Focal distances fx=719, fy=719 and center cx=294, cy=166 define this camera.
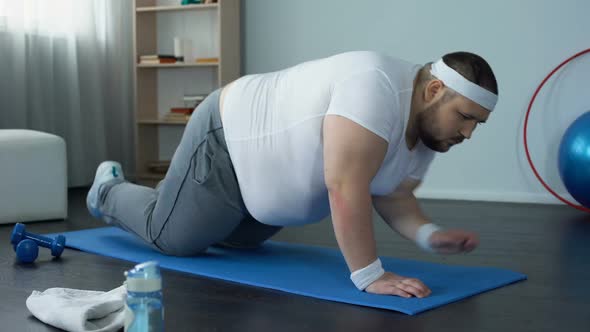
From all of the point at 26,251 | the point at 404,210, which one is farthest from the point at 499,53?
the point at 26,251

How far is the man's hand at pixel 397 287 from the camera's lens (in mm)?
1730

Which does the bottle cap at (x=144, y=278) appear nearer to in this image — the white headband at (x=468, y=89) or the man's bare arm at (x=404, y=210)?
the white headband at (x=468, y=89)

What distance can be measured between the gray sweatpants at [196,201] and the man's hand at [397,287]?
0.51m

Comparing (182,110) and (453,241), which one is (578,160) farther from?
(182,110)

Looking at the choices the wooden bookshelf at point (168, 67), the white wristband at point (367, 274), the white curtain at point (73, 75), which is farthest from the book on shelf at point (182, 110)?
the white wristband at point (367, 274)

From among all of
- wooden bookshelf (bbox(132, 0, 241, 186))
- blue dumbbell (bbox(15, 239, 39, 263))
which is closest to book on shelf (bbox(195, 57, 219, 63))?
wooden bookshelf (bbox(132, 0, 241, 186))

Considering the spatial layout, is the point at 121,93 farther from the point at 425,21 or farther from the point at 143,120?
the point at 425,21

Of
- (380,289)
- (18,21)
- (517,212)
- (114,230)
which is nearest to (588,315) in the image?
(380,289)

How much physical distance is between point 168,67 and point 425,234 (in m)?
3.82

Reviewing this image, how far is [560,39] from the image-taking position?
4.09 metres

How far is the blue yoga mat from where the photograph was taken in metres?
1.75

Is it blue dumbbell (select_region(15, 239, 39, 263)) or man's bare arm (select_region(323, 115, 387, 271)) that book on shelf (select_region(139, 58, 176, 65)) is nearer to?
blue dumbbell (select_region(15, 239, 39, 263))

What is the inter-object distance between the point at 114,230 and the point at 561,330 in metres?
1.81

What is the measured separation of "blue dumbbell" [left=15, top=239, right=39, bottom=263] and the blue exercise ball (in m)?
2.60
